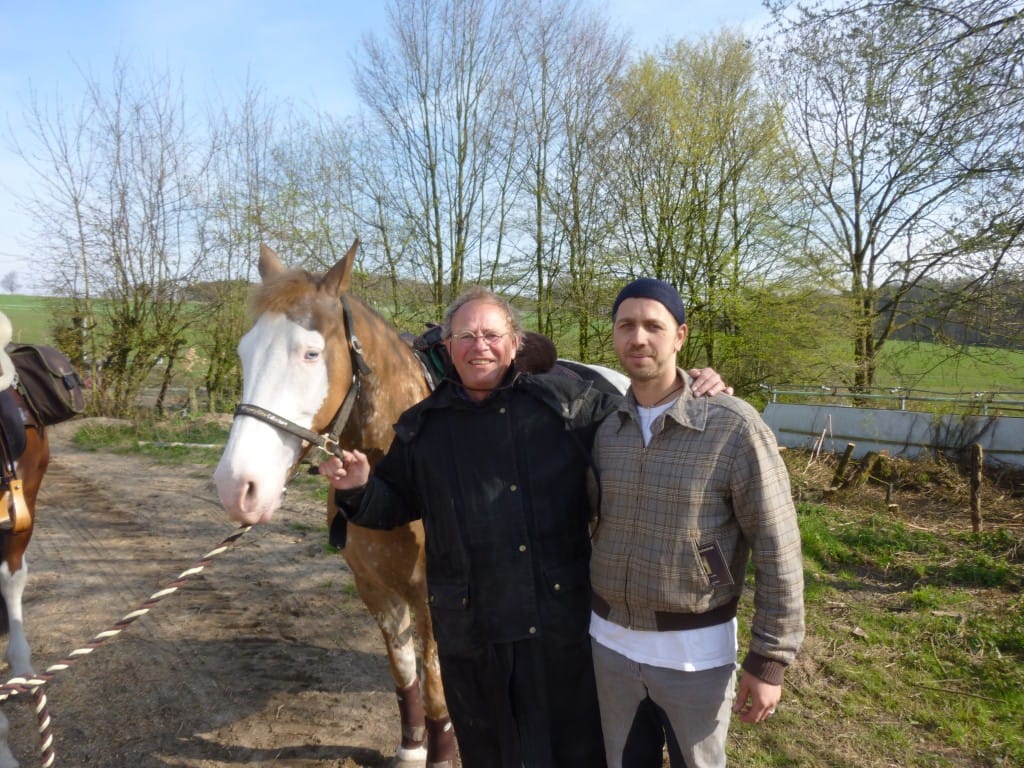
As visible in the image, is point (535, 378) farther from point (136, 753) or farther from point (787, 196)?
point (787, 196)

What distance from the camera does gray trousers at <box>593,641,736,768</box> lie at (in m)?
1.57

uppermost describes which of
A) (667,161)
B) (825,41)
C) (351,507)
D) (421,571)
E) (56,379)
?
(667,161)

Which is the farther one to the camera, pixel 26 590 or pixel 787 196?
pixel 787 196

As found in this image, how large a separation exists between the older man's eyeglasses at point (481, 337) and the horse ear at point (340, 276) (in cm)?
59

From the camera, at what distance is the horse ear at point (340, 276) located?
2125 mm

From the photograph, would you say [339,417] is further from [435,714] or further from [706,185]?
[706,185]

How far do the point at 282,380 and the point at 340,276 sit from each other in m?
0.48

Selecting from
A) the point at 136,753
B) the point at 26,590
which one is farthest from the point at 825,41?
the point at 26,590

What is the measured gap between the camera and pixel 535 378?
1864 millimetres

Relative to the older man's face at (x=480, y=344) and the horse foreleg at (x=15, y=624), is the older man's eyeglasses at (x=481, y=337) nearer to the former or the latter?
the older man's face at (x=480, y=344)

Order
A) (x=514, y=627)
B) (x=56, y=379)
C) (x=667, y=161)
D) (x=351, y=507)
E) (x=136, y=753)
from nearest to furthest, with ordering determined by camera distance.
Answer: (x=514, y=627) < (x=351, y=507) < (x=136, y=753) < (x=56, y=379) < (x=667, y=161)

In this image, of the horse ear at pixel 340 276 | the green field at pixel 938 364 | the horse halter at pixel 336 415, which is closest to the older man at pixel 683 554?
the horse halter at pixel 336 415

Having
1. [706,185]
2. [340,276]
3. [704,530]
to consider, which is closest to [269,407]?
[340,276]

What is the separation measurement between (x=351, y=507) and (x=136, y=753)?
2.15m
